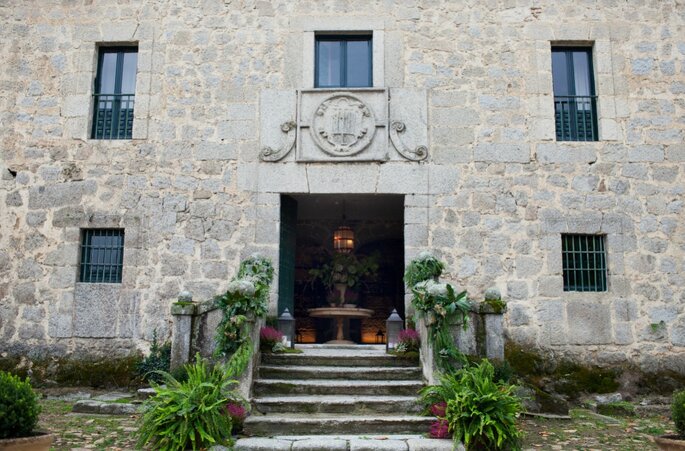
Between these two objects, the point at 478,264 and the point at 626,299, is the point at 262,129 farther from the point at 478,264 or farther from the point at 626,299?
the point at 626,299

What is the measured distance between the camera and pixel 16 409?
509 centimetres

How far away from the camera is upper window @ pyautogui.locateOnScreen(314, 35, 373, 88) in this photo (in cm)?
1020

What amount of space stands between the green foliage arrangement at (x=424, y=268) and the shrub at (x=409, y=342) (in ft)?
2.11

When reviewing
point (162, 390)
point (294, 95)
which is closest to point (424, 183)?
point (294, 95)

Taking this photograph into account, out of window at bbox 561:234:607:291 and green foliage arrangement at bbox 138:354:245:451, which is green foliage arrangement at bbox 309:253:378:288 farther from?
green foliage arrangement at bbox 138:354:245:451

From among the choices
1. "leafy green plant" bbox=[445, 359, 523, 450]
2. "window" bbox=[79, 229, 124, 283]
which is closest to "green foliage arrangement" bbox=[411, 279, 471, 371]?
"leafy green plant" bbox=[445, 359, 523, 450]

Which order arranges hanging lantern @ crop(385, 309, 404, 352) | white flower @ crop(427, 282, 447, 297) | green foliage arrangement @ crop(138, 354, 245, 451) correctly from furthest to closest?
hanging lantern @ crop(385, 309, 404, 352)
white flower @ crop(427, 282, 447, 297)
green foliage arrangement @ crop(138, 354, 245, 451)

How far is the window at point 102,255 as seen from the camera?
32.2 feet

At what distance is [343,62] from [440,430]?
609cm

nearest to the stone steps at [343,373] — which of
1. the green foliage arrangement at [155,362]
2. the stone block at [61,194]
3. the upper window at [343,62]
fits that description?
the green foliage arrangement at [155,362]

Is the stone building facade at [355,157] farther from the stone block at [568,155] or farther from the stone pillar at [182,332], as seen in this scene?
the stone pillar at [182,332]

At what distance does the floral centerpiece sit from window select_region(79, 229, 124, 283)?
349 cm

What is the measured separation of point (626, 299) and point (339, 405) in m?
4.87

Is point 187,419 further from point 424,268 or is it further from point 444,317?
point 424,268
